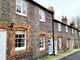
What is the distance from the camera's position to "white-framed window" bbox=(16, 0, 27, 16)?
15.4 m

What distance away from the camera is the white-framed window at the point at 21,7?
15.4 metres

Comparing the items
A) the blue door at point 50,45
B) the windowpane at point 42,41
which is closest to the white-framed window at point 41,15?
the windowpane at point 42,41

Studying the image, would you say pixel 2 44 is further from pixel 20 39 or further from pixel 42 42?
pixel 42 42

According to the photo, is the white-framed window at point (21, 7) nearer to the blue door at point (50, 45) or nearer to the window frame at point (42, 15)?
the window frame at point (42, 15)

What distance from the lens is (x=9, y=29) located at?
13.5 metres

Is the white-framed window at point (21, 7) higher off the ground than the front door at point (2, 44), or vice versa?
the white-framed window at point (21, 7)

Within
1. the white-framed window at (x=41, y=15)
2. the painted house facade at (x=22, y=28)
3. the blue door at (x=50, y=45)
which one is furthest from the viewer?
the blue door at (x=50, y=45)

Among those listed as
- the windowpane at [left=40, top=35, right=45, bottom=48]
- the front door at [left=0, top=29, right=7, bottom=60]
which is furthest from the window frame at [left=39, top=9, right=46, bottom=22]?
the front door at [left=0, top=29, right=7, bottom=60]

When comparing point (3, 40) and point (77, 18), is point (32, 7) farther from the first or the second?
point (77, 18)

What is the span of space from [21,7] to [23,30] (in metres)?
2.03

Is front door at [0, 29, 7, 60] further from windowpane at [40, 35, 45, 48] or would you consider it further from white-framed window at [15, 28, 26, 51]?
windowpane at [40, 35, 45, 48]

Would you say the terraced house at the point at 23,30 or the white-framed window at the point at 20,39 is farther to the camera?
the white-framed window at the point at 20,39

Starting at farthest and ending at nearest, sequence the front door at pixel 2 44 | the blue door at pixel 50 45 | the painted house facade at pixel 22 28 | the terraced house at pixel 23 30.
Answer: the blue door at pixel 50 45
the painted house facade at pixel 22 28
the terraced house at pixel 23 30
the front door at pixel 2 44

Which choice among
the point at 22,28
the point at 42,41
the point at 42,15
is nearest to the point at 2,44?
the point at 22,28
